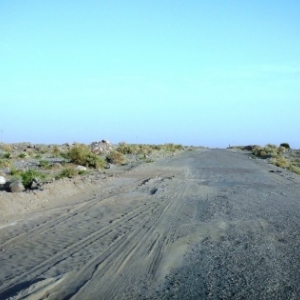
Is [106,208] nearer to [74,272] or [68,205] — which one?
[68,205]

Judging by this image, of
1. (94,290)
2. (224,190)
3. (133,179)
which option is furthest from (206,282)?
(133,179)

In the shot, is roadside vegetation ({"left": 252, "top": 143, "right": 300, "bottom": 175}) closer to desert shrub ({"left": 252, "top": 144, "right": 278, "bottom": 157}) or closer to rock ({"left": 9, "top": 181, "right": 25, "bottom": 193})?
desert shrub ({"left": 252, "top": 144, "right": 278, "bottom": 157})

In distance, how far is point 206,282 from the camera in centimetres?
764

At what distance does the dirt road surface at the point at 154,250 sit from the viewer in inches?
287

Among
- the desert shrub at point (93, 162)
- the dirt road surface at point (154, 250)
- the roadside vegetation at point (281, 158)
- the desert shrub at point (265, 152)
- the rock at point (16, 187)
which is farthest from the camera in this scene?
the desert shrub at point (265, 152)

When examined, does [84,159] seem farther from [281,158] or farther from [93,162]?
[281,158]

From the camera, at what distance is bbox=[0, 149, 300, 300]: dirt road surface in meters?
7.29

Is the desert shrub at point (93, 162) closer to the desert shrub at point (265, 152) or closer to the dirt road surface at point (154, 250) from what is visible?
the dirt road surface at point (154, 250)

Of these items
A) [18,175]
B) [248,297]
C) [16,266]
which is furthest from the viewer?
[18,175]

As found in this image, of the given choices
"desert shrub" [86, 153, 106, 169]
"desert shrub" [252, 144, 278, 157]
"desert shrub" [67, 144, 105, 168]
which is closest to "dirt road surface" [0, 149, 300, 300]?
"desert shrub" [86, 153, 106, 169]

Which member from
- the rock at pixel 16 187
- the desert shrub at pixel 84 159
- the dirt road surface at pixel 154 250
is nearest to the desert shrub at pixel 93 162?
the desert shrub at pixel 84 159

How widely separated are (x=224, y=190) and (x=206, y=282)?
12.9m

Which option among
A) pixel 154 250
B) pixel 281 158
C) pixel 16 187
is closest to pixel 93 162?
pixel 16 187

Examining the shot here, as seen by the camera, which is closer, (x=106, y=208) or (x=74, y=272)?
(x=74, y=272)
